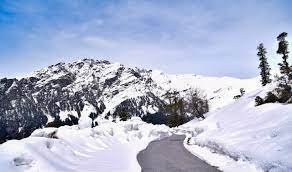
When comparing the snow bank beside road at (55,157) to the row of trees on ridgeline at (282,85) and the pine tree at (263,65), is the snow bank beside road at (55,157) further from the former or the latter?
the pine tree at (263,65)

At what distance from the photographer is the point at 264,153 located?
633 inches

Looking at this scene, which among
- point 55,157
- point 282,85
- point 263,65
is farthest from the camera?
point 263,65

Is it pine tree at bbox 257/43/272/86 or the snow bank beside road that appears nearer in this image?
the snow bank beside road

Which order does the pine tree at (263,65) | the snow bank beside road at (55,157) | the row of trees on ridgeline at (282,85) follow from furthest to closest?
the pine tree at (263,65) → the row of trees on ridgeline at (282,85) → the snow bank beside road at (55,157)

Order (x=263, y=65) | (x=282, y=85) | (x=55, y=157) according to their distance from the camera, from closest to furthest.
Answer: (x=55, y=157) < (x=282, y=85) < (x=263, y=65)

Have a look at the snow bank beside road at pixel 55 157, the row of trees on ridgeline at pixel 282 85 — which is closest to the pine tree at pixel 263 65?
the row of trees on ridgeline at pixel 282 85

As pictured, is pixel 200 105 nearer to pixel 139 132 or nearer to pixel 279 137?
pixel 139 132

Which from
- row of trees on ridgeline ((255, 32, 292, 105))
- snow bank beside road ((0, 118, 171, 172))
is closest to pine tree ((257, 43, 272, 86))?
row of trees on ridgeline ((255, 32, 292, 105))

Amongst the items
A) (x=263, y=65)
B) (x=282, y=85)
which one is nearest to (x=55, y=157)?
(x=282, y=85)

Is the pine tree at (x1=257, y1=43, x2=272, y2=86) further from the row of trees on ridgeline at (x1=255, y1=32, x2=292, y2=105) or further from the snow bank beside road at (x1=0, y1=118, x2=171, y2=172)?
the snow bank beside road at (x1=0, y1=118, x2=171, y2=172)

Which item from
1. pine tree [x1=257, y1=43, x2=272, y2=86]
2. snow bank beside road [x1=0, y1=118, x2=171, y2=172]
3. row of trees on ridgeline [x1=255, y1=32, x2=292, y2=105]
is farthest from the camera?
pine tree [x1=257, y1=43, x2=272, y2=86]

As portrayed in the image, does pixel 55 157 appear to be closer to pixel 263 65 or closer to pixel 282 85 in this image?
pixel 282 85

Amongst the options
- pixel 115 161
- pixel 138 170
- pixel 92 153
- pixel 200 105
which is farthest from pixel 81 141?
pixel 200 105

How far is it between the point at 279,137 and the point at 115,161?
29.9 ft
